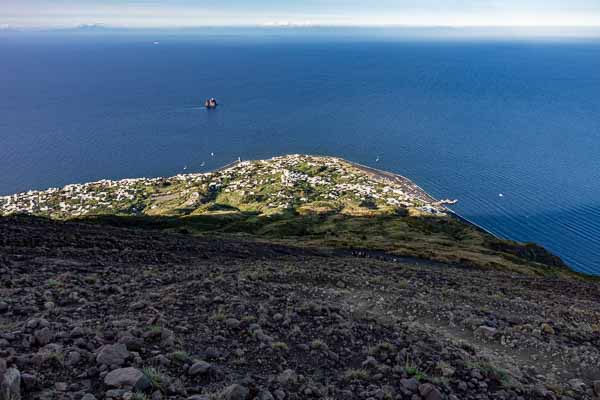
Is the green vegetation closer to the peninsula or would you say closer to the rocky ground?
the peninsula

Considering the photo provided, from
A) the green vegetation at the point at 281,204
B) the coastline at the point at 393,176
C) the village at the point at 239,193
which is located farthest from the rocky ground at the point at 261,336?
the coastline at the point at 393,176

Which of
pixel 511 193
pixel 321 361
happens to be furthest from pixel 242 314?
pixel 511 193

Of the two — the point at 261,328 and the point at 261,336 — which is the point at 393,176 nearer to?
the point at 261,328

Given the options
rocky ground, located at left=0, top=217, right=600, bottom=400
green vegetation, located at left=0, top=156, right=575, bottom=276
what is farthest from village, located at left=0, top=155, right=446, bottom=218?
rocky ground, located at left=0, top=217, right=600, bottom=400

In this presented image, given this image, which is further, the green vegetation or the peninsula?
the green vegetation

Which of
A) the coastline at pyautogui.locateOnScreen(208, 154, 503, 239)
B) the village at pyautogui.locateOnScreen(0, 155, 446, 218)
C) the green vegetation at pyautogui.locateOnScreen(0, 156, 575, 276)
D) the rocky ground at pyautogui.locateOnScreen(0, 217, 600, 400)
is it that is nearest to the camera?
the rocky ground at pyautogui.locateOnScreen(0, 217, 600, 400)

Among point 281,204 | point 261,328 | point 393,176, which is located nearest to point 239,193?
point 281,204

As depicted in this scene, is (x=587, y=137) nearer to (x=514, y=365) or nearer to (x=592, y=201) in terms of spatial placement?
(x=592, y=201)
